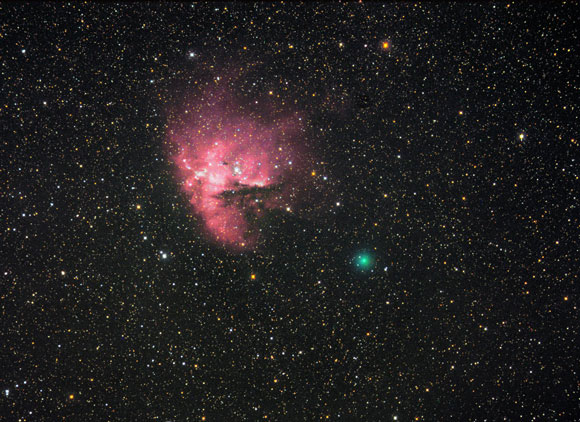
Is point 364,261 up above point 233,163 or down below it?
below

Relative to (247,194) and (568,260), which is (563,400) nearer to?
(568,260)

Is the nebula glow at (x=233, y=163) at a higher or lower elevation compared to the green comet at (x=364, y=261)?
higher

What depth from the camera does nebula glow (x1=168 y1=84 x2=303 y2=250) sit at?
0.50m

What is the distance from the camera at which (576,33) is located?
0.52 metres

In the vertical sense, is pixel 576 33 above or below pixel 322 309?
above

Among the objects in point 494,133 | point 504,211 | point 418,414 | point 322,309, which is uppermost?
point 494,133

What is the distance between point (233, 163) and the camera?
19.9 inches

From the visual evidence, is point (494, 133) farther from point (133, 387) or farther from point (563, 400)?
point (133, 387)

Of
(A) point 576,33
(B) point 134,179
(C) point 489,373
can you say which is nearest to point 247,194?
(B) point 134,179

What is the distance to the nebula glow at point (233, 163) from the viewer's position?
499mm

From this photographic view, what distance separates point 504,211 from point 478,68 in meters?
0.30

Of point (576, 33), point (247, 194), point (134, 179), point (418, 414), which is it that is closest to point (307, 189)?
point (247, 194)

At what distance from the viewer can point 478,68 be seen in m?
0.50

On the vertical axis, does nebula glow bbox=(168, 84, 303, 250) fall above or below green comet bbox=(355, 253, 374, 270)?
above
